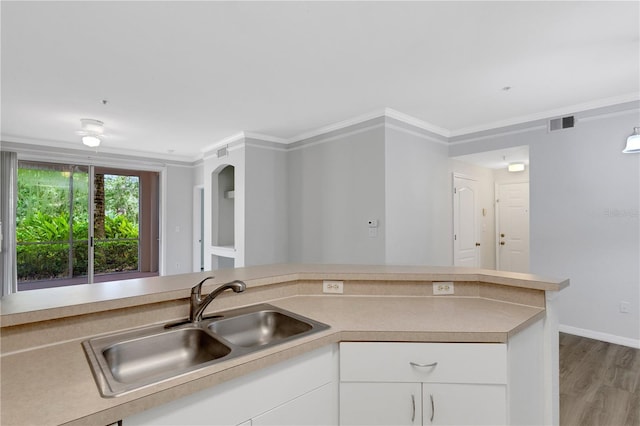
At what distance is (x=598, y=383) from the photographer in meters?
2.63

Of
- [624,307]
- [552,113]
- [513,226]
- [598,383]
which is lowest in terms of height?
[598,383]

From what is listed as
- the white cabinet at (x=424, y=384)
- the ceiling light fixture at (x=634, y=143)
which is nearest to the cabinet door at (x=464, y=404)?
the white cabinet at (x=424, y=384)

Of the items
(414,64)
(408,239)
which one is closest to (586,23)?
(414,64)

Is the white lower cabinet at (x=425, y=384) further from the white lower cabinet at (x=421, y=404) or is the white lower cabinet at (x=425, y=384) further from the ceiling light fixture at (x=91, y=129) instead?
the ceiling light fixture at (x=91, y=129)

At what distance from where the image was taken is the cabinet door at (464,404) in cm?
129

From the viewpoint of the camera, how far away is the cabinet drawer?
1.29m

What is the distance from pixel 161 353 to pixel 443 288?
1.50 meters

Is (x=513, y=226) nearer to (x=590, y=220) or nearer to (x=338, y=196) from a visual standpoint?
(x=590, y=220)

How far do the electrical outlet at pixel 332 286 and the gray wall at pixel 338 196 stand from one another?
2.00 m

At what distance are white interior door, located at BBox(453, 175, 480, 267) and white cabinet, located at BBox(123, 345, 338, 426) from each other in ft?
13.3

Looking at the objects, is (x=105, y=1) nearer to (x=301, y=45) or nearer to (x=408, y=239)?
(x=301, y=45)

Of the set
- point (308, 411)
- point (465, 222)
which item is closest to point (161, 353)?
point (308, 411)

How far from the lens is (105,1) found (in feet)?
6.32

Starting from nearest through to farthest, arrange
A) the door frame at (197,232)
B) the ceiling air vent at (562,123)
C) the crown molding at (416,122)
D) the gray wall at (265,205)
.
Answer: the ceiling air vent at (562,123) < the crown molding at (416,122) < the gray wall at (265,205) < the door frame at (197,232)
